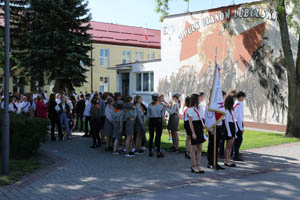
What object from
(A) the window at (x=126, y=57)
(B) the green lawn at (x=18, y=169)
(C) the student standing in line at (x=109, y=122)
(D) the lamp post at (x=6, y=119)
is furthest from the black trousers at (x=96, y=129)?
(A) the window at (x=126, y=57)

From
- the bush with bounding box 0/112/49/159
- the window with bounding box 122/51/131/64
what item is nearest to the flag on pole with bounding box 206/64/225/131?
the bush with bounding box 0/112/49/159

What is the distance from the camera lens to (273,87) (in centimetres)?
1780

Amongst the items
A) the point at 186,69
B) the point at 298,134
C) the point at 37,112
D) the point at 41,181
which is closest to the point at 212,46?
the point at 186,69

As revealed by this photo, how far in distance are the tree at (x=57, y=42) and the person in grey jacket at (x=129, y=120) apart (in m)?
17.4

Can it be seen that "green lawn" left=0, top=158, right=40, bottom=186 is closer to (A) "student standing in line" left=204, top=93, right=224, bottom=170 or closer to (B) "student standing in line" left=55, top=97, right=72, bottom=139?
(A) "student standing in line" left=204, top=93, right=224, bottom=170

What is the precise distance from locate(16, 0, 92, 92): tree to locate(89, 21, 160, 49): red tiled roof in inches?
468

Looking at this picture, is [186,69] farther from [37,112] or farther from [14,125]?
[14,125]

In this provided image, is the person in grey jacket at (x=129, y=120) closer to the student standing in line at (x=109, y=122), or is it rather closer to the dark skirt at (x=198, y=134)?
the student standing in line at (x=109, y=122)

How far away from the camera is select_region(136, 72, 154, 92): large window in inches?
1060

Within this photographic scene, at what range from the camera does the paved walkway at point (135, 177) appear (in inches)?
258

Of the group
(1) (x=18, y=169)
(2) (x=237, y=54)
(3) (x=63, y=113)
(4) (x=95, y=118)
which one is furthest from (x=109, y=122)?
(2) (x=237, y=54)

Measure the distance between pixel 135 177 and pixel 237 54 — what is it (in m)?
13.6

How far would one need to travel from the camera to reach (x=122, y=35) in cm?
4328

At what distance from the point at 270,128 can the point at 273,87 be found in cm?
210
